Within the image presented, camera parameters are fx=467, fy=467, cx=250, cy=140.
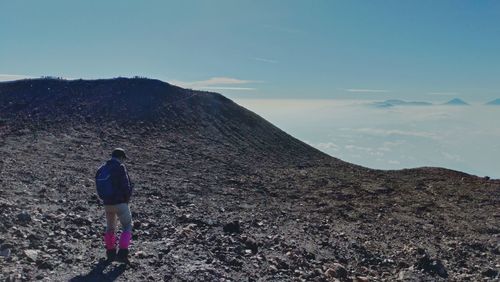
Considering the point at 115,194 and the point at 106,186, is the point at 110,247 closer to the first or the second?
the point at 115,194

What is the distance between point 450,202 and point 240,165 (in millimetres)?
9450

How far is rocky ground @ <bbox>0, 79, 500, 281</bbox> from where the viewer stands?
8539 millimetres

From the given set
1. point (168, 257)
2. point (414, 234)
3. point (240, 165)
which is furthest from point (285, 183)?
point (168, 257)

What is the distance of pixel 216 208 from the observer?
13.8m

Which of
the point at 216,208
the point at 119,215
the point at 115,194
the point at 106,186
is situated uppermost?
the point at 106,186

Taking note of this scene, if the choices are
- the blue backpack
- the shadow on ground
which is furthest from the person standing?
the shadow on ground

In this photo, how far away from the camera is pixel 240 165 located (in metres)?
22.5

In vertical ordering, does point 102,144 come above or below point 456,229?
above

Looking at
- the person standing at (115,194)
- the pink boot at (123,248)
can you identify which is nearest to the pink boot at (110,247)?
the person standing at (115,194)

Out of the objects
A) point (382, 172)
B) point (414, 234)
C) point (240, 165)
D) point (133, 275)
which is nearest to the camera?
point (133, 275)

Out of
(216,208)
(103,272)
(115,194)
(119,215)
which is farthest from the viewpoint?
(216,208)

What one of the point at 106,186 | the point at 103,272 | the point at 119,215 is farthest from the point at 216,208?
the point at 103,272

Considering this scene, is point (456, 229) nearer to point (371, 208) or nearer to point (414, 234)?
point (414, 234)

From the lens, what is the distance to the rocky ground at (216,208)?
854 cm
